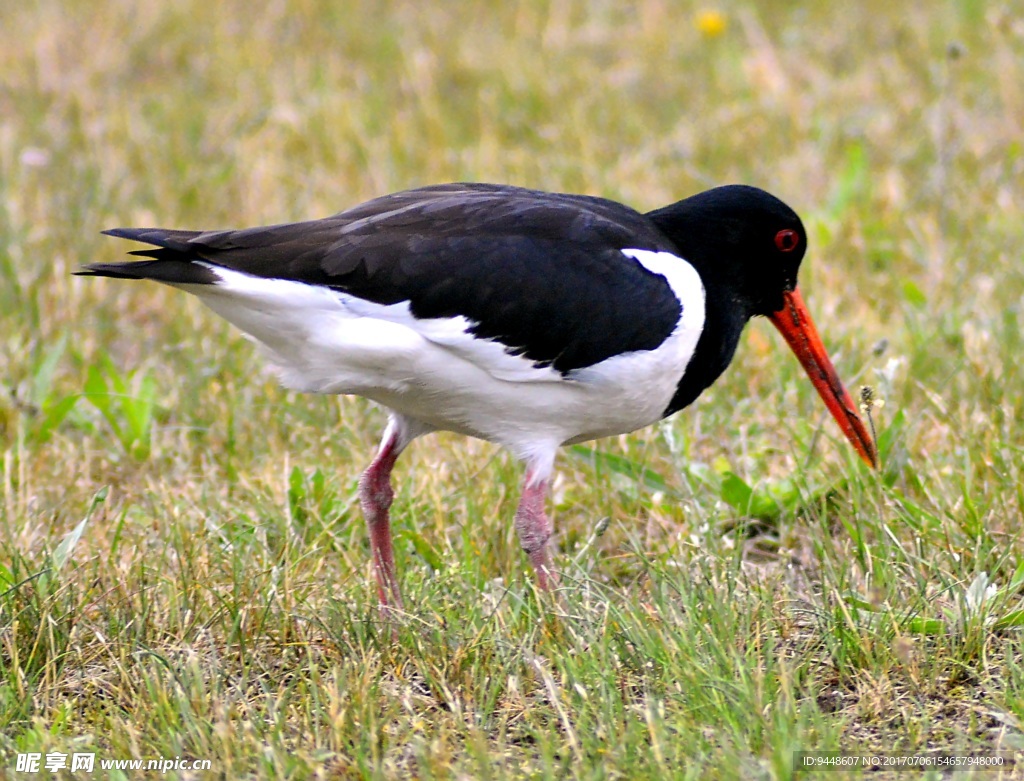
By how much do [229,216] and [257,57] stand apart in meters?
2.11

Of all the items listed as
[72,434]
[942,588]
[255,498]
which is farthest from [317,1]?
[942,588]

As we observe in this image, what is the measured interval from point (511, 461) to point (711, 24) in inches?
197

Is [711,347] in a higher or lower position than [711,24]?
lower

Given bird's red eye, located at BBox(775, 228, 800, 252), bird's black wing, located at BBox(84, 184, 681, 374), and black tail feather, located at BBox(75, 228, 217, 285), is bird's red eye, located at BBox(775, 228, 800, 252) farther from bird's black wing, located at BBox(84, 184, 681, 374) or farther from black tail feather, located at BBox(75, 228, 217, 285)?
black tail feather, located at BBox(75, 228, 217, 285)

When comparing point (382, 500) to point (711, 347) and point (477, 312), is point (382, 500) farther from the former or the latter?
point (711, 347)

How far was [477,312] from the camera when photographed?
346cm

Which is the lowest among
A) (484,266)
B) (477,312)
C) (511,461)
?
(511,461)

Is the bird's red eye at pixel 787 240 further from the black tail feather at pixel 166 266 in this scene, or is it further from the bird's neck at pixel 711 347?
the black tail feather at pixel 166 266

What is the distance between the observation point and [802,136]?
23.2ft

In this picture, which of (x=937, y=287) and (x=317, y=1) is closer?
(x=937, y=287)

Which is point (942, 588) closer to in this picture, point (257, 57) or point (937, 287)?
point (937, 287)

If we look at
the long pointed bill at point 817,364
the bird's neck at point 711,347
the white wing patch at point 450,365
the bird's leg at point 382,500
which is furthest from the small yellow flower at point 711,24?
the bird's leg at point 382,500

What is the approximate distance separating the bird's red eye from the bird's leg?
123 cm

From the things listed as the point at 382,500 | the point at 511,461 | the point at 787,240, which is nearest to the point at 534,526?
the point at 382,500
